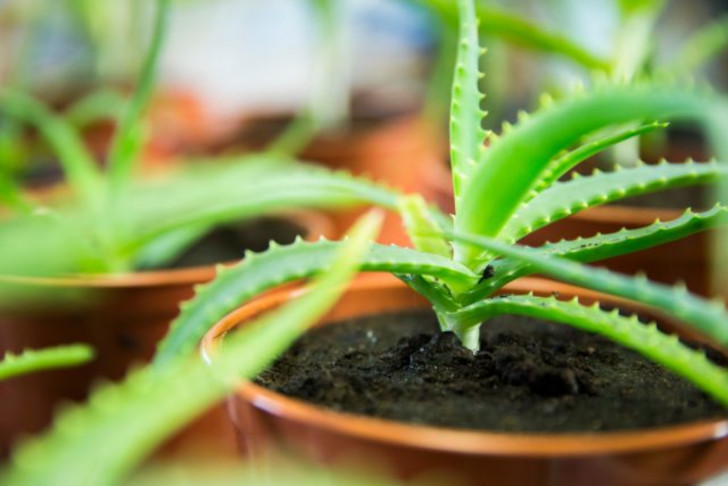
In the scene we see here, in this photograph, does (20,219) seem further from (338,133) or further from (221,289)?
(338,133)

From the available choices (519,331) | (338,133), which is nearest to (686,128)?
(338,133)

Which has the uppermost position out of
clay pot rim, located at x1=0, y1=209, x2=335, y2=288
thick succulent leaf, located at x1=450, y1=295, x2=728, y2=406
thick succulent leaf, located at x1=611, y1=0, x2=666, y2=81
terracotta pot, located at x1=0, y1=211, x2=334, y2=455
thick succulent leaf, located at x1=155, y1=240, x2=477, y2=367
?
thick succulent leaf, located at x1=611, y1=0, x2=666, y2=81

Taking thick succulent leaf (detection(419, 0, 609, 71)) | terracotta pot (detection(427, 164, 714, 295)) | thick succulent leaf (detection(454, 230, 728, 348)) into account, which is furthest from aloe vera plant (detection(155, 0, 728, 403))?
thick succulent leaf (detection(419, 0, 609, 71))

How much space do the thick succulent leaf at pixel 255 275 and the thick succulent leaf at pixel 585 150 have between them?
0.28 ft

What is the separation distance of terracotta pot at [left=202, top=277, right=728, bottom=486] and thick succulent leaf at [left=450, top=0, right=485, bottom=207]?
154 mm

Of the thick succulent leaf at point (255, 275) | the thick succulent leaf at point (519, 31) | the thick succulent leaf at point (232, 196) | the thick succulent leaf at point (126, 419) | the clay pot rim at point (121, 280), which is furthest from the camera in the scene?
the thick succulent leaf at point (519, 31)

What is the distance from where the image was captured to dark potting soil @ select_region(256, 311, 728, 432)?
36cm

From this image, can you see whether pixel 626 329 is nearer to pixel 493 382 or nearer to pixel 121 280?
pixel 493 382

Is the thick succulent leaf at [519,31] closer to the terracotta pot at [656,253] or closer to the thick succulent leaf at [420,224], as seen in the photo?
the terracotta pot at [656,253]

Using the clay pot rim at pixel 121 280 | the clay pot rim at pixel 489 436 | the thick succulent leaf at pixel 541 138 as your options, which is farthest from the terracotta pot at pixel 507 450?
the clay pot rim at pixel 121 280

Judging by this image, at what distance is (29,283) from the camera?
0.61 metres

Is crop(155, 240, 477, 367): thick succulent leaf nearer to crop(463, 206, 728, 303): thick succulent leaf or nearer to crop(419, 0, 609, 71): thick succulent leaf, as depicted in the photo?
crop(463, 206, 728, 303): thick succulent leaf

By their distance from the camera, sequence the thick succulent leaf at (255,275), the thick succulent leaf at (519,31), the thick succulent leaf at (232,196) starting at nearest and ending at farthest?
the thick succulent leaf at (255,275) < the thick succulent leaf at (232,196) < the thick succulent leaf at (519,31)

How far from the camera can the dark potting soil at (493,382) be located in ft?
1.18
